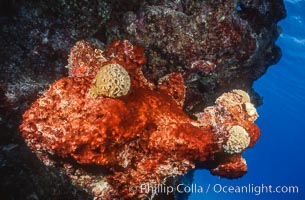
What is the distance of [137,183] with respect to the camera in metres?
3.33

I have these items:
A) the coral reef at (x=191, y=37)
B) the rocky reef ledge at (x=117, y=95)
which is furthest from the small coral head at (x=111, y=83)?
the coral reef at (x=191, y=37)

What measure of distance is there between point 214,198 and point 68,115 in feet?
167

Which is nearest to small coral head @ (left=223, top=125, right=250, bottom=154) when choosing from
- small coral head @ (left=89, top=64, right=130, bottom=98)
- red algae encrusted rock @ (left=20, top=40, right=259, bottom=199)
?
red algae encrusted rock @ (left=20, top=40, right=259, bottom=199)

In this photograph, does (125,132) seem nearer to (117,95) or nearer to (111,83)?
(117,95)

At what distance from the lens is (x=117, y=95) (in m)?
3.06

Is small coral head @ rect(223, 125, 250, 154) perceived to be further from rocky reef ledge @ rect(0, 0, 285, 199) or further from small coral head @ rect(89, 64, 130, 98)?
small coral head @ rect(89, 64, 130, 98)

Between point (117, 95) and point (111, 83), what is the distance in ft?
0.49

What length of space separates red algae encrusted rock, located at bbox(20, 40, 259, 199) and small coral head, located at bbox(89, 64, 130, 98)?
6 centimetres

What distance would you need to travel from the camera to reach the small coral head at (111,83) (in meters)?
3.01

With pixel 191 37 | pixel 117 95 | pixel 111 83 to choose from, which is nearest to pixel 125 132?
pixel 117 95

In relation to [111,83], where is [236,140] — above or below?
below

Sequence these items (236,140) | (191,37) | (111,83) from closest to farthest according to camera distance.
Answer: (111,83) < (236,140) < (191,37)

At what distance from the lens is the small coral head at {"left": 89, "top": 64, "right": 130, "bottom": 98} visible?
9.86 ft

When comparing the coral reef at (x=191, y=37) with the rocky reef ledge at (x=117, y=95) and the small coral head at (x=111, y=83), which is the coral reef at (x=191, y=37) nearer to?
the rocky reef ledge at (x=117, y=95)
